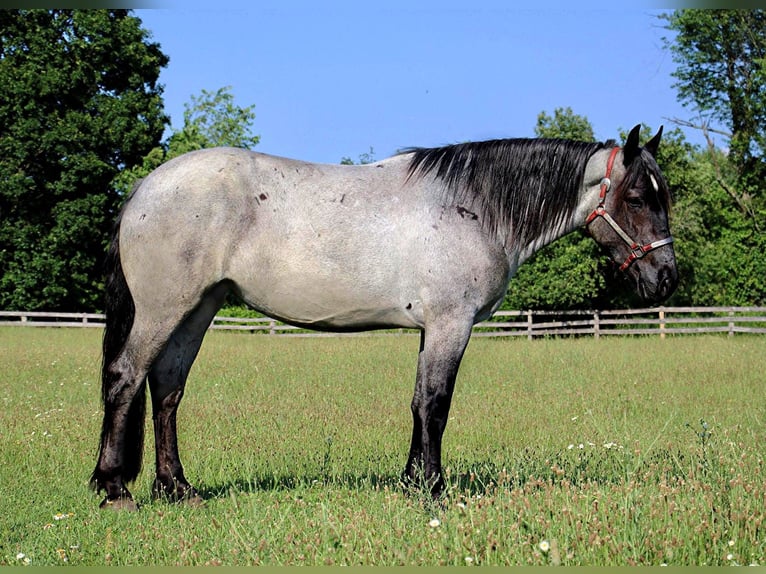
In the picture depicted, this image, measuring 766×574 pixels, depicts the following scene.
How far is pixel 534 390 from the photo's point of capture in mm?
13086

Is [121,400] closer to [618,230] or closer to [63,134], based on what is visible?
[618,230]

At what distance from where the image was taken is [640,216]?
5.72m

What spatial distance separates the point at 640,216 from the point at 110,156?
36318 millimetres

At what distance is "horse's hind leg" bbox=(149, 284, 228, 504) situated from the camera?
19.7 ft

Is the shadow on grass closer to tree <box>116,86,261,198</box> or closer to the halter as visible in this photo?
the halter

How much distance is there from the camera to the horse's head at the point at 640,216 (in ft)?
18.6

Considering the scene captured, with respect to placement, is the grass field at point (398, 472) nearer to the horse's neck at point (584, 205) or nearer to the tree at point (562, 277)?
the horse's neck at point (584, 205)

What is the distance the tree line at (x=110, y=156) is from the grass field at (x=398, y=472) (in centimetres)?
2079

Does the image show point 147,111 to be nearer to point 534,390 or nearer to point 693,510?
point 534,390

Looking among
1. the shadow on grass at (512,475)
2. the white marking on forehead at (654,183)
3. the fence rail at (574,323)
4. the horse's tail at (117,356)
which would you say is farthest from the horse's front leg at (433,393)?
the fence rail at (574,323)

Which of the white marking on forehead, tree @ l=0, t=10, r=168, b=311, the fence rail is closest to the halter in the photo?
the white marking on forehead

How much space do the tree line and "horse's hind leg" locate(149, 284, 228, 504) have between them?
1110 inches

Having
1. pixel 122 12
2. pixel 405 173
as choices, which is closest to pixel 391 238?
pixel 405 173

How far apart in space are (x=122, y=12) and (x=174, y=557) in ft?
127
